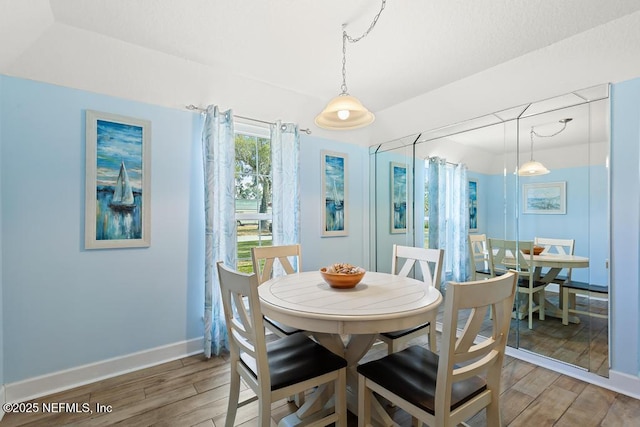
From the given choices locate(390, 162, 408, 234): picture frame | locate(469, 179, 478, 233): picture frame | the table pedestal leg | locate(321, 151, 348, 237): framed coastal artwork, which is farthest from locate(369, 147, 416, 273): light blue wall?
the table pedestal leg

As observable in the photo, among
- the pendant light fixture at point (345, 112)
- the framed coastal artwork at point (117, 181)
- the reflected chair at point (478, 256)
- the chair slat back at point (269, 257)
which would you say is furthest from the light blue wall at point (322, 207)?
the framed coastal artwork at point (117, 181)

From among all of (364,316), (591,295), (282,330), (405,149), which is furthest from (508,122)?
(282,330)

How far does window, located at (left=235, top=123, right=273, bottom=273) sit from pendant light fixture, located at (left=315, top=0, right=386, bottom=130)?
116 cm

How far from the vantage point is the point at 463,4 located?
1882 mm

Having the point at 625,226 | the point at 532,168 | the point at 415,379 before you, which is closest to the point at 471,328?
the point at 415,379

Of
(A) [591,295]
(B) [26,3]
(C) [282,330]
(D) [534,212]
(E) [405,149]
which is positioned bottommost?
(C) [282,330]

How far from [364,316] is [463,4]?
2034mm

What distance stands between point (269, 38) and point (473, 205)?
246 centimetres

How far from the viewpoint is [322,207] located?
3.48 meters

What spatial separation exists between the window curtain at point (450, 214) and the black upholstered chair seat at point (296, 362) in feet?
6.99

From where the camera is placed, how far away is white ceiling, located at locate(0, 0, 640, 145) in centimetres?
189

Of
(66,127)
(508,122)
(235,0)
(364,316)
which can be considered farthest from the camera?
(508,122)

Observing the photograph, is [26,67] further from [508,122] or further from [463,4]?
[508,122]

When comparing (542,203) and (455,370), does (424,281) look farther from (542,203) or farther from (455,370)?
(542,203)
